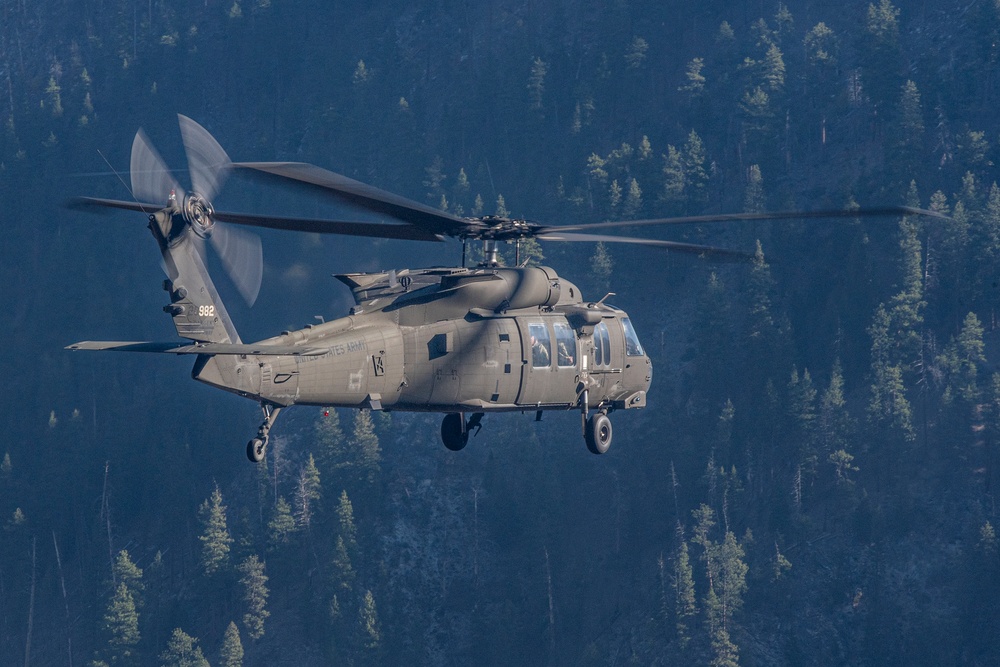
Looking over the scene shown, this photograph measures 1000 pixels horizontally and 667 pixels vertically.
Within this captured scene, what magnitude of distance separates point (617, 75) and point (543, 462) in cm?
6865

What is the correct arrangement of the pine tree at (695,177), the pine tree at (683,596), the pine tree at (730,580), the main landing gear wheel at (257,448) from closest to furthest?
the main landing gear wheel at (257,448), the pine tree at (683,596), the pine tree at (730,580), the pine tree at (695,177)

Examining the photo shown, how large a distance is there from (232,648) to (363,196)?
112 meters

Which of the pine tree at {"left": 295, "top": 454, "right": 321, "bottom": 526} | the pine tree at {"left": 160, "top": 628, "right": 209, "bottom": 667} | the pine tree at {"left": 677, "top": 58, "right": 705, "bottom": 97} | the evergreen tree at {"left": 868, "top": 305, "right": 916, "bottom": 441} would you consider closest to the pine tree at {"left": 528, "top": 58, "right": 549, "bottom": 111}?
the pine tree at {"left": 677, "top": 58, "right": 705, "bottom": 97}

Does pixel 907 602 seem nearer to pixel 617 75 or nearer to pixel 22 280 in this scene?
pixel 617 75

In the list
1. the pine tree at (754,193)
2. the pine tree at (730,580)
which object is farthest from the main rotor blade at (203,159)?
the pine tree at (754,193)

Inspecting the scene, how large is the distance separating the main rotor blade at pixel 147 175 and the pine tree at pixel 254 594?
114 meters

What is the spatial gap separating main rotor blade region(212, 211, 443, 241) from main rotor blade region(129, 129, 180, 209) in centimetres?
134

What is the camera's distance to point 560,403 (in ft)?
128

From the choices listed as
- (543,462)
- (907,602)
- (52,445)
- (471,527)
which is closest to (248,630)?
(471,527)

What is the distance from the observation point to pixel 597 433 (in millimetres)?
40625

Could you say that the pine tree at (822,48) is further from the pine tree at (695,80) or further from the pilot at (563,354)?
the pilot at (563,354)

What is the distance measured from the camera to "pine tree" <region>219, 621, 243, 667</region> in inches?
5290

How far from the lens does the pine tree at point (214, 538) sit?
140875 millimetres

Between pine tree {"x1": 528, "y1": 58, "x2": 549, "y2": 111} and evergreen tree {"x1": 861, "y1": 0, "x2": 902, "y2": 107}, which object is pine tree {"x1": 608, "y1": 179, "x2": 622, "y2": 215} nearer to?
evergreen tree {"x1": 861, "y1": 0, "x2": 902, "y2": 107}
